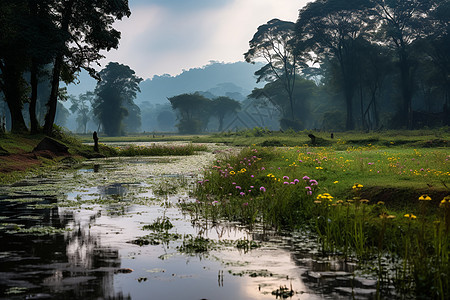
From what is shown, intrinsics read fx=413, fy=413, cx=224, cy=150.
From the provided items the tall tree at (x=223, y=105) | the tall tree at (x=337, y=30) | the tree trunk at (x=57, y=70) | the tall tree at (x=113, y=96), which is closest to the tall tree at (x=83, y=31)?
the tree trunk at (x=57, y=70)

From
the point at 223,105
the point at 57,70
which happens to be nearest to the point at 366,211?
the point at 57,70

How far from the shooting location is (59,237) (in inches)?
314

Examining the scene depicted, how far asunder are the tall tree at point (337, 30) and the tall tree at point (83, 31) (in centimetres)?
3623

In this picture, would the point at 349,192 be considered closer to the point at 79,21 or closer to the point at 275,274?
the point at 275,274

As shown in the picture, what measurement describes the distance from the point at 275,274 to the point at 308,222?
341cm

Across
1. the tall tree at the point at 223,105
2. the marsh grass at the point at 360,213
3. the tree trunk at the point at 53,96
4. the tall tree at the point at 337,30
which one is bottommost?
the marsh grass at the point at 360,213

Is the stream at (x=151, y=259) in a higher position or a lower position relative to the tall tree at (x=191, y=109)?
lower

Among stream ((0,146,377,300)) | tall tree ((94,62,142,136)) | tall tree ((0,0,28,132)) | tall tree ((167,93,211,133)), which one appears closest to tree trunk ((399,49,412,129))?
tall tree ((0,0,28,132))

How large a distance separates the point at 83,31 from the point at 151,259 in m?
29.8

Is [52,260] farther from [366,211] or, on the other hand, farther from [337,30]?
[337,30]

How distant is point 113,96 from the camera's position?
106 m

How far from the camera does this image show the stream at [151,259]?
17.6 ft

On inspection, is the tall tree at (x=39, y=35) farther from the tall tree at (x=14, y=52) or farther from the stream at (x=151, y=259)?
the stream at (x=151, y=259)

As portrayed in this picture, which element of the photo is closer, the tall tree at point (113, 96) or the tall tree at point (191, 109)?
the tall tree at point (113, 96)
